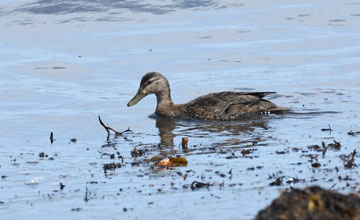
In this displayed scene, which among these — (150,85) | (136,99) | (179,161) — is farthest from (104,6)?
(179,161)

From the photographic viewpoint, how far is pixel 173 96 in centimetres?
1742

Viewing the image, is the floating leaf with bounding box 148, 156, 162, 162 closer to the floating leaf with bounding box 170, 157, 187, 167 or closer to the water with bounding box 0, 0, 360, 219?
the water with bounding box 0, 0, 360, 219

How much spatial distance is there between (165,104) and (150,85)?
52cm

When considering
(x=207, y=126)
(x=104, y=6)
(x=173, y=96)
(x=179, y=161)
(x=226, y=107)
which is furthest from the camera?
(x=104, y=6)

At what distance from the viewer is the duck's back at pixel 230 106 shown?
579 inches

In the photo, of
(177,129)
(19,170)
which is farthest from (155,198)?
(177,129)

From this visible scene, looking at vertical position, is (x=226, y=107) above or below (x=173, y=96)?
below

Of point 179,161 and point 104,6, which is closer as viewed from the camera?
point 179,161

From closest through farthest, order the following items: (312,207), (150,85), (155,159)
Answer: (312,207) → (155,159) → (150,85)

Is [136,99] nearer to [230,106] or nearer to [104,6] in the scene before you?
[230,106]

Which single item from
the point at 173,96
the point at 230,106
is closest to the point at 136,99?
the point at 173,96

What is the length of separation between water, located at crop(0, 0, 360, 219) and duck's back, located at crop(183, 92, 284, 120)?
494mm

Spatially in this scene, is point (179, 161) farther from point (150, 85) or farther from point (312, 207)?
point (150, 85)

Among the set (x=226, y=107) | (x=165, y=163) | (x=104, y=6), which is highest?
(x=104, y=6)
